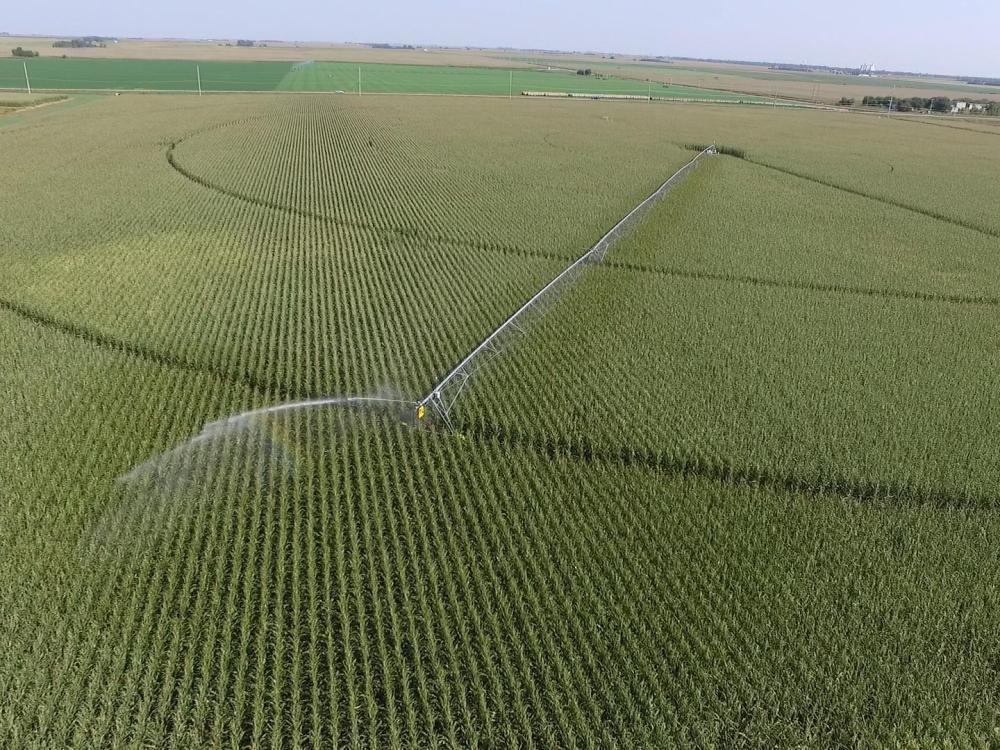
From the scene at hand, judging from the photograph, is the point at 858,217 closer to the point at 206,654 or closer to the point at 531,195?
the point at 531,195

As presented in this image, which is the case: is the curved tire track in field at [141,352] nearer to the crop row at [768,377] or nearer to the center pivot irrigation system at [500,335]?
the center pivot irrigation system at [500,335]

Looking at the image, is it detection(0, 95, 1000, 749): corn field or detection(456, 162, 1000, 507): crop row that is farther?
detection(456, 162, 1000, 507): crop row

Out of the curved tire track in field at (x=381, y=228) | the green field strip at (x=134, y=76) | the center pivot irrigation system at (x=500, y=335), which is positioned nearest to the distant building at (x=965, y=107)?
the green field strip at (x=134, y=76)

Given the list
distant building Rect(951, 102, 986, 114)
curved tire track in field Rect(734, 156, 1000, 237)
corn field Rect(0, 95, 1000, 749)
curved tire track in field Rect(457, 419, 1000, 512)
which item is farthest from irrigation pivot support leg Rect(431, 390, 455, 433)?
distant building Rect(951, 102, 986, 114)

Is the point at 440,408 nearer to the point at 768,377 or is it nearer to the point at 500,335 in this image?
the point at 500,335

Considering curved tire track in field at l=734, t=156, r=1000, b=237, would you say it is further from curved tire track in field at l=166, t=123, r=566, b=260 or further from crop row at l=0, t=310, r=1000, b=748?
crop row at l=0, t=310, r=1000, b=748
